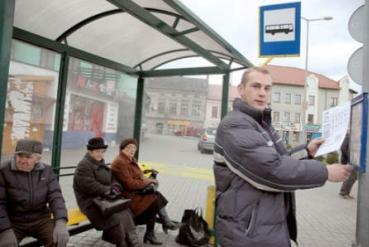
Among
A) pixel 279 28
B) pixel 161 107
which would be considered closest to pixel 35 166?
pixel 279 28

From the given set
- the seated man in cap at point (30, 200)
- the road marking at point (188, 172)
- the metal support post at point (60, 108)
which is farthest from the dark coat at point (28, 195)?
the road marking at point (188, 172)

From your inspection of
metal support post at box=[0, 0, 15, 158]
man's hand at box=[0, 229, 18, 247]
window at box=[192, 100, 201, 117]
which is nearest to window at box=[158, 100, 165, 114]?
window at box=[192, 100, 201, 117]

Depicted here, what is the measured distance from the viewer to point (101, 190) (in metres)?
4.11

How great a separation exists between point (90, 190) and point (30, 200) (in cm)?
85

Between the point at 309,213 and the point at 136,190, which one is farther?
the point at 309,213

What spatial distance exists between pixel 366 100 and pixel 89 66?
450cm

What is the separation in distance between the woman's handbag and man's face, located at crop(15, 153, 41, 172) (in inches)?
92.6

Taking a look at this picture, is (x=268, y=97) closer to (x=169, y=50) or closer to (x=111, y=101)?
(x=169, y=50)

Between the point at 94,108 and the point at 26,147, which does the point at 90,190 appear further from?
the point at 94,108

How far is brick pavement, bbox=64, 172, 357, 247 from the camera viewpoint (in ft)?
16.8

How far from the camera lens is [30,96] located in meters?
4.57

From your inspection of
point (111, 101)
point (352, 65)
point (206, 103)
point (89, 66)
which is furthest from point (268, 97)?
point (206, 103)

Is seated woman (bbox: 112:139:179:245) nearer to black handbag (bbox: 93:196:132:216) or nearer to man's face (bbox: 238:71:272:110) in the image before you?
black handbag (bbox: 93:196:132:216)

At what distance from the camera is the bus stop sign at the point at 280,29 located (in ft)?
14.8
